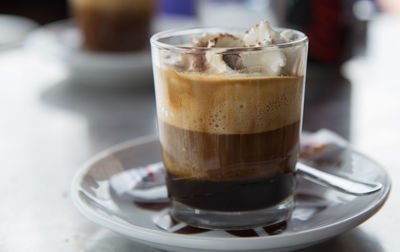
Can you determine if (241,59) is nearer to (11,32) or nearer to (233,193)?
(233,193)

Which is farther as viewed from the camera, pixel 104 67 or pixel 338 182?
pixel 104 67

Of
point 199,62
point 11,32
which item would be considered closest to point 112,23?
point 11,32

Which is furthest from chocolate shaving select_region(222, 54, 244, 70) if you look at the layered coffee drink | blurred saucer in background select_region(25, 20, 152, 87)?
the layered coffee drink

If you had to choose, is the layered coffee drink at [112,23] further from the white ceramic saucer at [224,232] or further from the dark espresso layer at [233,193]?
the dark espresso layer at [233,193]

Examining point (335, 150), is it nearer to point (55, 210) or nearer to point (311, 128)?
point (311, 128)

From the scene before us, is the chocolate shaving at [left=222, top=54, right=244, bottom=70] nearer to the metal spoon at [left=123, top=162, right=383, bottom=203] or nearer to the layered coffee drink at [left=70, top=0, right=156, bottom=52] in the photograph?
the metal spoon at [left=123, top=162, right=383, bottom=203]

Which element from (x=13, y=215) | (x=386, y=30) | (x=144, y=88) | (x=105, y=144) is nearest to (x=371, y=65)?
(x=386, y=30)
